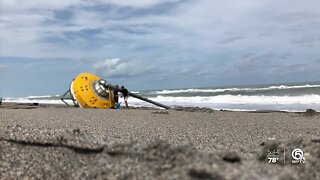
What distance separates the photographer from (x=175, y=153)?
345 cm

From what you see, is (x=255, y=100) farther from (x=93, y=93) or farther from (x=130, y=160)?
(x=130, y=160)

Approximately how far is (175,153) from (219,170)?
549 mm

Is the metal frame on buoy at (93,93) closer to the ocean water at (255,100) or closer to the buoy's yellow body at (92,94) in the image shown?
the buoy's yellow body at (92,94)

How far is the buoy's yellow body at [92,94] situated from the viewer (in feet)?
57.4

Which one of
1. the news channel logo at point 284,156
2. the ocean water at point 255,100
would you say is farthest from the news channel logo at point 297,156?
Answer: the ocean water at point 255,100

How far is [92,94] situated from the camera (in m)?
17.6

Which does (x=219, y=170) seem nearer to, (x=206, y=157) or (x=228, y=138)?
(x=206, y=157)

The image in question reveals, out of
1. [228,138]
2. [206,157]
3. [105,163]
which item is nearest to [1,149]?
[105,163]

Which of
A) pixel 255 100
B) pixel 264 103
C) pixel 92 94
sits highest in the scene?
pixel 92 94

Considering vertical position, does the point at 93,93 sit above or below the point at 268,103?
above

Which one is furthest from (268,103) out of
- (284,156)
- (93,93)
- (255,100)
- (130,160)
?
(130,160)

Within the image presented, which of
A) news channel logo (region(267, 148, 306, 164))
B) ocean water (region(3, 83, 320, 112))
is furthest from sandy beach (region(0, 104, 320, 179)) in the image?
ocean water (region(3, 83, 320, 112))

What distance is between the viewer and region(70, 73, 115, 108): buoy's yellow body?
17500 mm

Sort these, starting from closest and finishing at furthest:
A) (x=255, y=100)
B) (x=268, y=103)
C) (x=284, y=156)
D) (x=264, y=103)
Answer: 1. (x=284, y=156)
2. (x=268, y=103)
3. (x=264, y=103)
4. (x=255, y=100)
